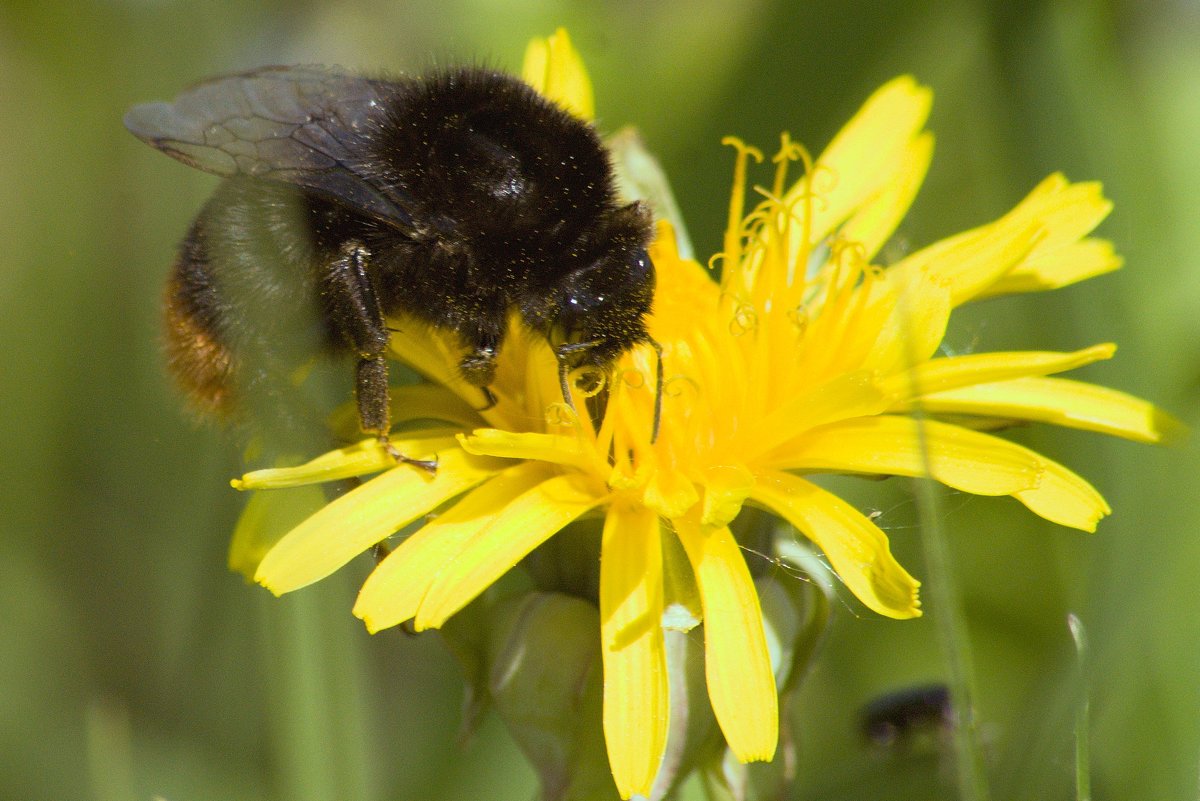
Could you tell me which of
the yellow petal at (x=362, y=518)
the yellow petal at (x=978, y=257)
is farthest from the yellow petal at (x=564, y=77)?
the yellow petal at (x=362, y=518)

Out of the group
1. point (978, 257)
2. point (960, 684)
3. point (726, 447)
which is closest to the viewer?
point (960, 684)

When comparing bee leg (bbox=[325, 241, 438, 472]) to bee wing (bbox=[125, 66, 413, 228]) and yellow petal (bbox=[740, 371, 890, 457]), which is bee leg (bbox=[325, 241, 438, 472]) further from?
yellow petal (bbox=[740, 371, 890, 457])

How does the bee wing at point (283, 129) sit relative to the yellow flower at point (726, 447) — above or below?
above

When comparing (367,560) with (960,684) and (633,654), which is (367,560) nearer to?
(633,654)

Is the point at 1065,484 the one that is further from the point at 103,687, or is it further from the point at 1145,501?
the point at 103,687

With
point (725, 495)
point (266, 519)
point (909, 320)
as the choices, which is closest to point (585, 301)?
point (725, 495)

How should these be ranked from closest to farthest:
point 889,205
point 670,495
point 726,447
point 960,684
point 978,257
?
point 960,684
point 670,495
point 726,447
point 978,257
point 889,205

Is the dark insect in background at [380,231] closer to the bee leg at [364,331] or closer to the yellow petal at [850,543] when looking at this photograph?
the bee leg at [364,331]

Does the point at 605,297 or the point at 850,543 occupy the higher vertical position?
the point at 605,297
